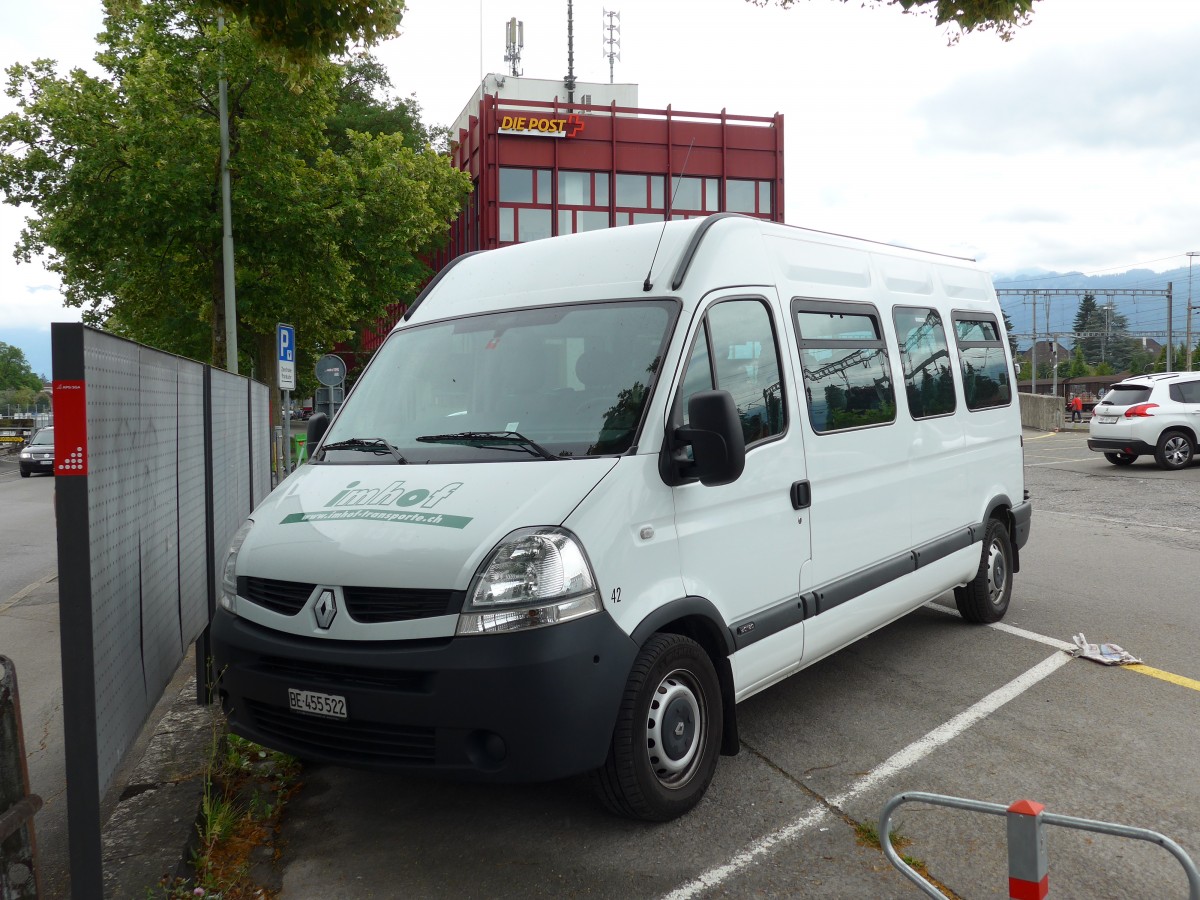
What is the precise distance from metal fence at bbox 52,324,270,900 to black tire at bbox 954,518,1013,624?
471 cm

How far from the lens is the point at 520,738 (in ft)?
11.4

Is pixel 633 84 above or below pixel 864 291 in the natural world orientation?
above

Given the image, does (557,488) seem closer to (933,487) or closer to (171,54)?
(933,487)

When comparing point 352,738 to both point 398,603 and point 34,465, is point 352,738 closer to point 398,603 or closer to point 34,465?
point 398,603

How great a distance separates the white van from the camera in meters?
3.51

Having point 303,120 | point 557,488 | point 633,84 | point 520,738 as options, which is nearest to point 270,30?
point 557,488

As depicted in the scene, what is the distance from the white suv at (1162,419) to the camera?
18906mm

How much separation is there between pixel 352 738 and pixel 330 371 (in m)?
16.9

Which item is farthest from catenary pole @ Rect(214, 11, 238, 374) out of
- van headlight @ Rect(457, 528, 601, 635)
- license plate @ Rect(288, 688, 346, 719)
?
van headlight @ Rect(457, 528, 601, 635)

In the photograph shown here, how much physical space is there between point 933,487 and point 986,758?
1880mm

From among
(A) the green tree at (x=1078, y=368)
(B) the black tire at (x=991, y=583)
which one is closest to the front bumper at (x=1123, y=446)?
(B) the black tire at (x=991, y=583)

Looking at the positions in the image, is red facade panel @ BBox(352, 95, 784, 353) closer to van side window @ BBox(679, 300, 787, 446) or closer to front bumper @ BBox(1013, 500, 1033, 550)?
front bumper @ BBox(1013, 500, 1033, 550)

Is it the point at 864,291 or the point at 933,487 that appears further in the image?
the point at 933,487

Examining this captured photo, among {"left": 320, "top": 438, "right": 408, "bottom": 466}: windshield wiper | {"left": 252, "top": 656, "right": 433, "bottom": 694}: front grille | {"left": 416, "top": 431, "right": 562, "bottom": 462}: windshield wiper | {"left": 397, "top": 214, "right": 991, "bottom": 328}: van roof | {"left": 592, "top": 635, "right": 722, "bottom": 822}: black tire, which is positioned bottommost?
{"left": 592, "top": 635, "right": 722, "bottom": 822}: black tire
